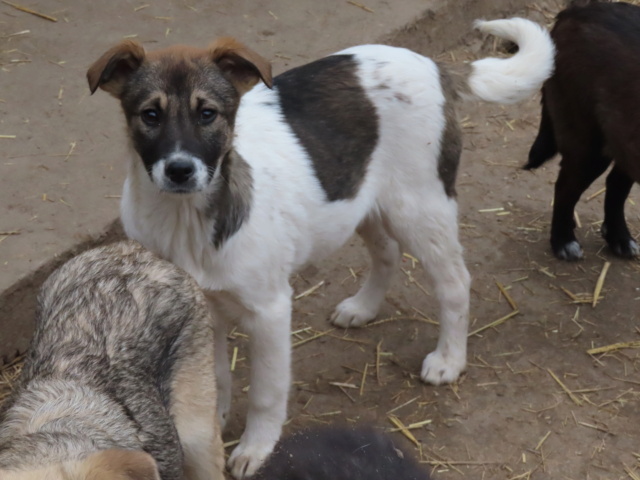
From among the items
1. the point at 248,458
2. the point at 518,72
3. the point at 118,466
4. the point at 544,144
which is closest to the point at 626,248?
the point at 544,144

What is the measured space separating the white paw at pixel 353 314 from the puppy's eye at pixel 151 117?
1.96 metres

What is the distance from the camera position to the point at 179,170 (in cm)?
385

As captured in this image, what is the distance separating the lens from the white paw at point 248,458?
4.57 meters

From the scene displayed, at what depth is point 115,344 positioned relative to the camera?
11.6 feet

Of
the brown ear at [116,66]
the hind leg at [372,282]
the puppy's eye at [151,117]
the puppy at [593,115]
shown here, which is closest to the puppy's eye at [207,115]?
the puppy's eye at [151,117]

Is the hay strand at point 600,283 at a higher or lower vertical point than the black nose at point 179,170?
lower

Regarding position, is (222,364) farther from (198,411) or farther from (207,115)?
(207,115)

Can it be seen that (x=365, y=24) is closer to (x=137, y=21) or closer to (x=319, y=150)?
(x=137, y=21)

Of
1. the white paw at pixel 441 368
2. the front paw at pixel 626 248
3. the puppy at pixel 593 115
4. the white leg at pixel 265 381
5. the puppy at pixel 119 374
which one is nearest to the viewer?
the puppy at pixel 119 374

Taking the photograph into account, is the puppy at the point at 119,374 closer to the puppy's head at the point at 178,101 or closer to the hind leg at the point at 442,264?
the puppy's head at the point at 178,101

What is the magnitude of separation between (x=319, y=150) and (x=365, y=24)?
3116 mm

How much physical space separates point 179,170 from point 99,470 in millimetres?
1411

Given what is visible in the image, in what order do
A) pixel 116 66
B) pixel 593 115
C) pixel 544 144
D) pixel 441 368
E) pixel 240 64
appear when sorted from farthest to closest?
1. pixel 544 144
2. pixel 593 115
3. pixel 441 368
4. pixel 240 64
5. pixel 116 66

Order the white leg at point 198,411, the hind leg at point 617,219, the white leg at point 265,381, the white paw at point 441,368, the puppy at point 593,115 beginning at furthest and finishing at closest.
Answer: the hind leg at point 617,219 → the puppy at point 593,115 → the white paw at point 441,368 → the white leg at point 265,381 → the white leg at point 198,411
